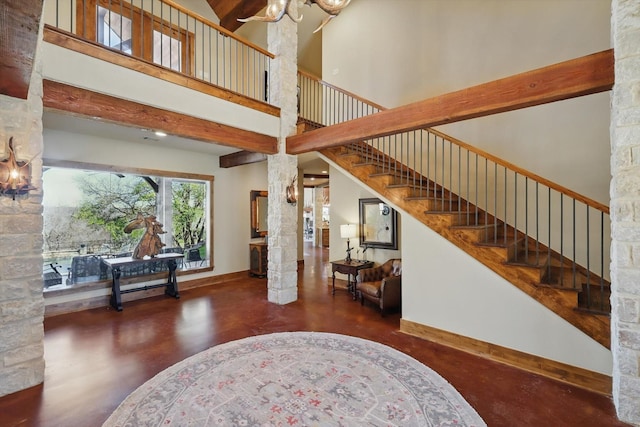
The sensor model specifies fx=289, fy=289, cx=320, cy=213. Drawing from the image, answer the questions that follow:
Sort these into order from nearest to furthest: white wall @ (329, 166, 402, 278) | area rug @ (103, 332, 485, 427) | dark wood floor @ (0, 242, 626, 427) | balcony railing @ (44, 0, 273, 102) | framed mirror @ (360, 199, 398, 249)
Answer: area rug @ (103, 332, 485, 427) < dark wood floor @ (0, 242, 626, 427) < balcony railing @ (44, 0, 273, 102) < framed mirror @ (360, 199, 398, 249) < white wall @ (329, 166, 402, 278)

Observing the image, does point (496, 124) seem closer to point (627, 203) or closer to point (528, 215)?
point (528, 215)

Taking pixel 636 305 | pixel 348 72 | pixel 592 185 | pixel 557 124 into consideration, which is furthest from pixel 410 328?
pixel 348 72

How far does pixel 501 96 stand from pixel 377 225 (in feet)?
10.7

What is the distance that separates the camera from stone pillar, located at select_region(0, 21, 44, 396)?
243 cm

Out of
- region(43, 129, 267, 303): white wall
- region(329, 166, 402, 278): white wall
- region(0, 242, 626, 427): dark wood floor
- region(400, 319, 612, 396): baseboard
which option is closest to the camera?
region(0, 242, 626, 427): dark wood floor

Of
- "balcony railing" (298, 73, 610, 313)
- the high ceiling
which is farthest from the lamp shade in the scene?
the high ceiling

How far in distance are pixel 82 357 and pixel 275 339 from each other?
80.7 inches

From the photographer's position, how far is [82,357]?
3.11m

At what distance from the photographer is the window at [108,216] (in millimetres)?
4664

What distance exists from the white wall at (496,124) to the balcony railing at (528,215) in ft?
0.97

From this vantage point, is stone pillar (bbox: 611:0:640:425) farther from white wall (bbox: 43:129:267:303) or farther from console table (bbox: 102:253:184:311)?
white wall (bbox: 43:129:267:303)

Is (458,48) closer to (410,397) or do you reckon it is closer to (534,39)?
(534,39)

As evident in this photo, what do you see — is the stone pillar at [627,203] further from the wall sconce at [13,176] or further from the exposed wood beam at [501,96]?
the wall sconce at [13,176]

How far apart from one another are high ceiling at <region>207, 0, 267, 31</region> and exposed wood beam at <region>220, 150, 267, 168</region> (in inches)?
121
